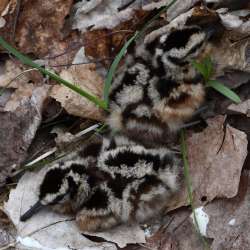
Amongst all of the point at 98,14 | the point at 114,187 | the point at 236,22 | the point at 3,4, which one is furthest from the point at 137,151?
the point at 3,4

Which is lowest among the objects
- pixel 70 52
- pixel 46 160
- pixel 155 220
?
pixel 155 220

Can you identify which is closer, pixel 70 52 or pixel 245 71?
pixel 245 71

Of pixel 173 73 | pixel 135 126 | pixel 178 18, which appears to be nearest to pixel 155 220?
pixel 135 126

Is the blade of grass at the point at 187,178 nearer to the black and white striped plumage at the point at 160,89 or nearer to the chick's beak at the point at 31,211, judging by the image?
the black and white striped plumage at the point at 160,89

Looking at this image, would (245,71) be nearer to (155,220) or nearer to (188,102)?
(188,102)

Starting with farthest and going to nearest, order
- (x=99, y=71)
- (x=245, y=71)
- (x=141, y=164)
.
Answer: (x=99, y=71) → (x=245, y=71) → (x=141, y=164)

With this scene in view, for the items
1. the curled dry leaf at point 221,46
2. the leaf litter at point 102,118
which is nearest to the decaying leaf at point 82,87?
the leaf litter at point 102,118

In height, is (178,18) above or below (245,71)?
above
